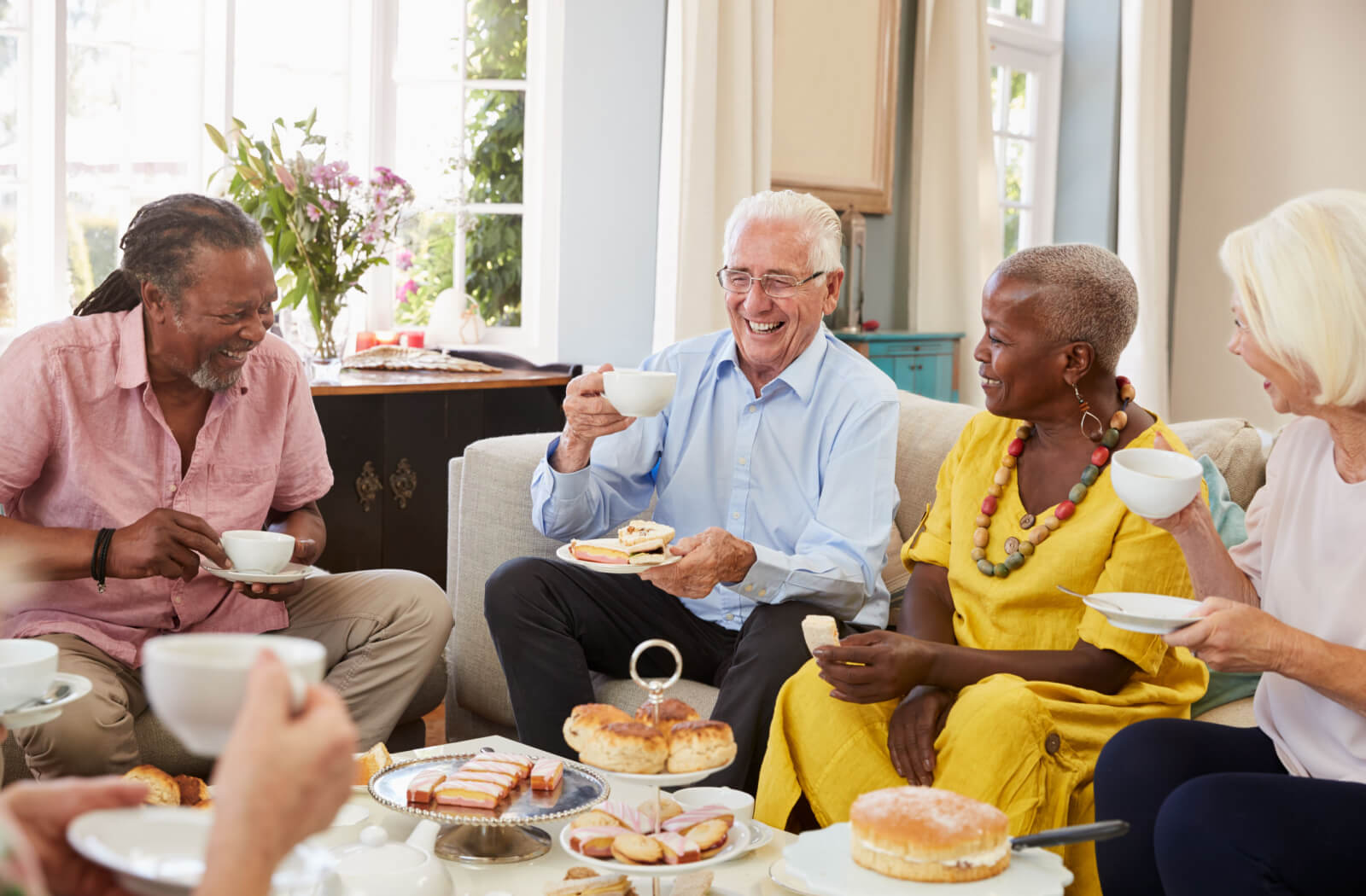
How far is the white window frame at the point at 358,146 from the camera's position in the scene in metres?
3.48

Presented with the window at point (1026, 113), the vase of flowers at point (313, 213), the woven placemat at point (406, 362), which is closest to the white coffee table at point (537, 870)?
the vase of flowers at point (313, 213)

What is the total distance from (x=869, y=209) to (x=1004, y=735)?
146 inches

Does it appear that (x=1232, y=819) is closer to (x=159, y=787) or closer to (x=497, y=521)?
(x=159, y=787)

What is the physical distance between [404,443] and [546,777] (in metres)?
2.10

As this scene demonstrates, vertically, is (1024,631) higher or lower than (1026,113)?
lower

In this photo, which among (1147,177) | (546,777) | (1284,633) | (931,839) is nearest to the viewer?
(931,839)

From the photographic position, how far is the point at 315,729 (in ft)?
2.24

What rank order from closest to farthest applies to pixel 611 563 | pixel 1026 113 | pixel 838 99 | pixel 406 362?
pixel 611 563
pixel 406 362
pixel 838 99
pixel 1026 113

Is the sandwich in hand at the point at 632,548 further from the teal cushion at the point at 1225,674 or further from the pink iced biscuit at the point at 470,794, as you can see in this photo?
the teal cushion at the point at 1225,674

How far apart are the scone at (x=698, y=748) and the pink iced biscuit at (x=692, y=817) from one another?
94 millimetres

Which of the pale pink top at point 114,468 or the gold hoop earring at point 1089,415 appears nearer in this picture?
the gold hoop earring at point 1089,415

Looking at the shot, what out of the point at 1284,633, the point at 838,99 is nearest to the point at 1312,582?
the point at 1284,633

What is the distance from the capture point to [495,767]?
1.55 m

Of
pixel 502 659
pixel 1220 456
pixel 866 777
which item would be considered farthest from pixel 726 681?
pixel 1220 456
